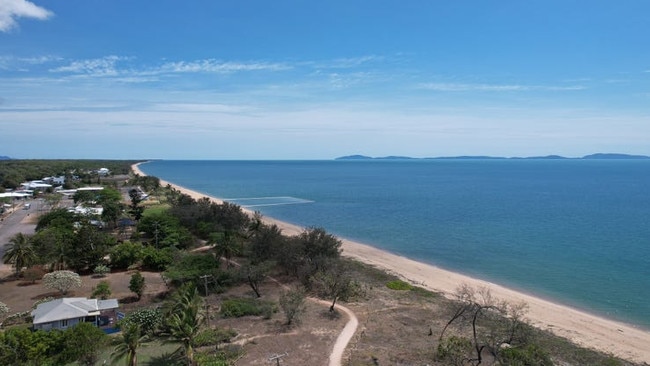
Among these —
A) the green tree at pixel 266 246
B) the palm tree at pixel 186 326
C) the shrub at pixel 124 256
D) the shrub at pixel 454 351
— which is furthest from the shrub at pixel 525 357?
the shrub at pixel 124 256

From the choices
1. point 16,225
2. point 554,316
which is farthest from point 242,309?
point 16,225

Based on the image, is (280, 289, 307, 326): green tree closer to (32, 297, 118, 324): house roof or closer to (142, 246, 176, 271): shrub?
(32, 297, 118, 324): house roof

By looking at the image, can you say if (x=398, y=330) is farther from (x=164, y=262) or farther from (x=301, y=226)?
(x=301, y=226)

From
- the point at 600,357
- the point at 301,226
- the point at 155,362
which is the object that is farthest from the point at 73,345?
the point at 301,226

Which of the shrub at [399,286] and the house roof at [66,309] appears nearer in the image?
the house roof at [66,309]

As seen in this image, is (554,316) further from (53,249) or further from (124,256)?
(53,249)

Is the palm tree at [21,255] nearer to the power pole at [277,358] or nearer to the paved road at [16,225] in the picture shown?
the paved road at [16,225]
